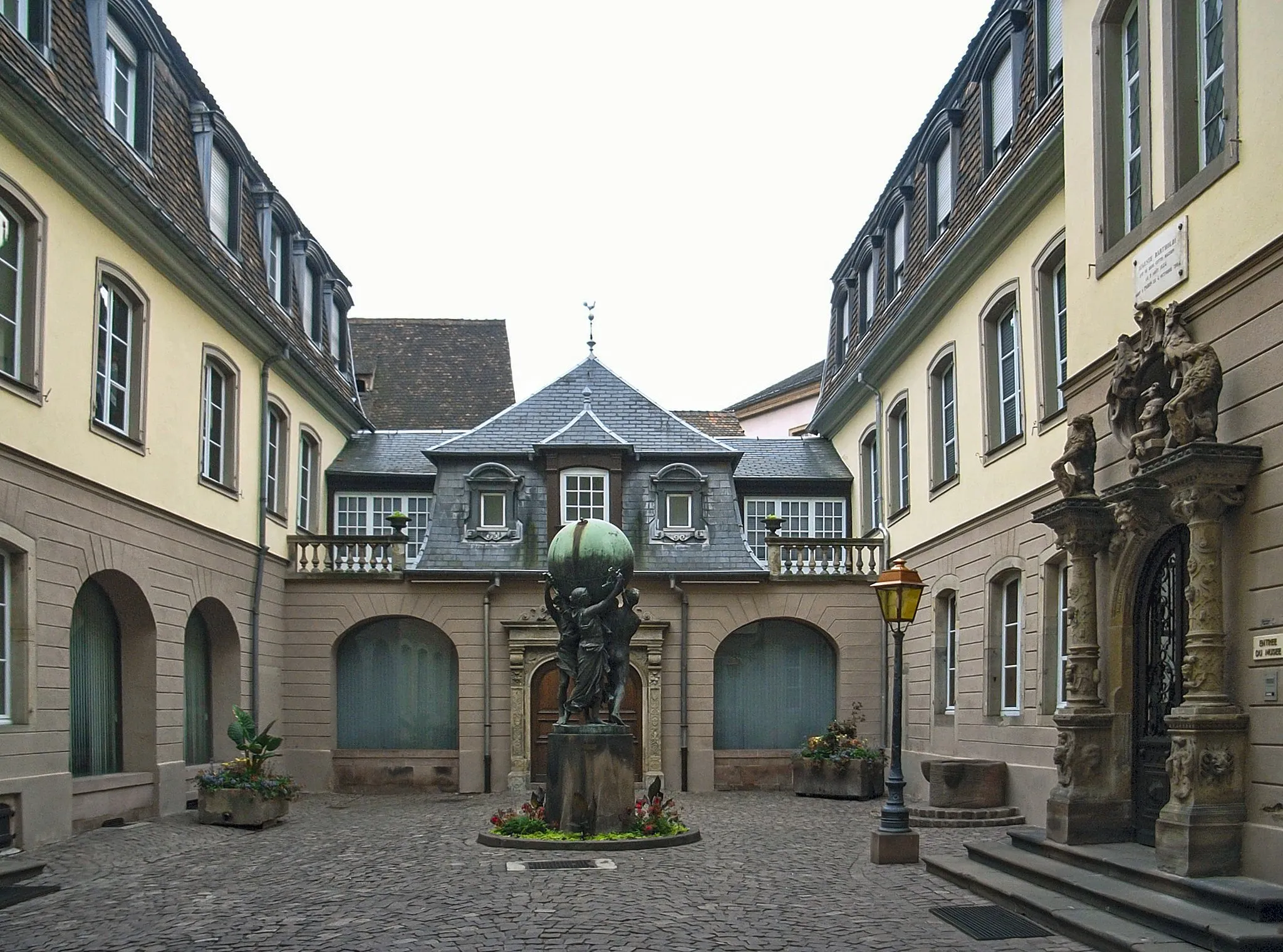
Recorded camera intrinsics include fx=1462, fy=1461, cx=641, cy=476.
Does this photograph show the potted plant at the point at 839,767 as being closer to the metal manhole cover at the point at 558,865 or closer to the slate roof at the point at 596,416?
the slate roof at the point at 596,416

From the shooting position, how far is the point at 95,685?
61.1 ft

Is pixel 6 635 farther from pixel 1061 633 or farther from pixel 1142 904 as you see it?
pixel 1142 904

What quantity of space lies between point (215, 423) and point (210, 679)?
13.4ft

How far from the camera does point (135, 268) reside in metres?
18.8

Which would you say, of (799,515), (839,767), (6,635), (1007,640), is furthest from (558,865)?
(799,515)

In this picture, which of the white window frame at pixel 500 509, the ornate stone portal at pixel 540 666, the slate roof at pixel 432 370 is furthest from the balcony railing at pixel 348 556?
the slate roof at pixel 432 370

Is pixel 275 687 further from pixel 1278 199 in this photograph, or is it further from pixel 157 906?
pixel 1278 199

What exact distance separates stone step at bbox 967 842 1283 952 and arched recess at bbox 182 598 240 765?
44.2ft

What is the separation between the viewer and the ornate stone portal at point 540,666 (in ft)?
83.9

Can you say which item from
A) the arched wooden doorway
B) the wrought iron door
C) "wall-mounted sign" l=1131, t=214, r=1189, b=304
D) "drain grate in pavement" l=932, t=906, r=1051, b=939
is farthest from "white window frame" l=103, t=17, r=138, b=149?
"drain grate in pavement" l=932, t=906, r=1051, b=939

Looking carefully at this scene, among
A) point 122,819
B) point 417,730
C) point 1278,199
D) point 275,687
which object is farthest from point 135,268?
point 1278,199

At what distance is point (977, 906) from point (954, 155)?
524 inches

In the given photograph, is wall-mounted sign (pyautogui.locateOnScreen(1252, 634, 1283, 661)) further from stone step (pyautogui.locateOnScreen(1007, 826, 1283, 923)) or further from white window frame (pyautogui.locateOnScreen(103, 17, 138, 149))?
white window frame (pyautogui.locateOnScreen(103, 17, 138, 149))

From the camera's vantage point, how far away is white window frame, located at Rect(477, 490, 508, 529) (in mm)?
26734
